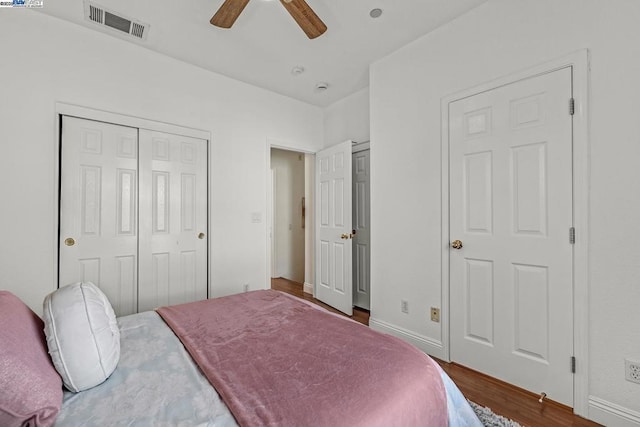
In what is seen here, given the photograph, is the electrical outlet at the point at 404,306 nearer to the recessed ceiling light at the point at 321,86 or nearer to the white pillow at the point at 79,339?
the white pillow at the point at 79,339

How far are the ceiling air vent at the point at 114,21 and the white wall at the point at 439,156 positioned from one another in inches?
83.7

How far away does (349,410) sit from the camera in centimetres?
84

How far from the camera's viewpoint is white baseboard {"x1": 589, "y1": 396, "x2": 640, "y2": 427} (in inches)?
Answer: 59.0

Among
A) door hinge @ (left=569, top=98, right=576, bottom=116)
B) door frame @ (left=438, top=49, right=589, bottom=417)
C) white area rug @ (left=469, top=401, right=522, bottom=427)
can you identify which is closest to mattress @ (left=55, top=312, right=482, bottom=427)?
white area rug @ (left=469, top=401, right=522, bottom=427)

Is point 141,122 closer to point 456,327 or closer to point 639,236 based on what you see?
point 456,327

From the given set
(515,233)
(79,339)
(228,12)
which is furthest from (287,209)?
(79,339)

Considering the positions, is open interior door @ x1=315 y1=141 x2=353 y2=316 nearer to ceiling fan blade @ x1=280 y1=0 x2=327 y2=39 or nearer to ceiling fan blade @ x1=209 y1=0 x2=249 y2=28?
ceiling fan blade @ x1=280 y1=0 x2=327 y2=39

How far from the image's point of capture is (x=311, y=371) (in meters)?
1.04

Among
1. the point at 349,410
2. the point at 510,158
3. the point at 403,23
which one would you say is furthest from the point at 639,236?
the point at 403,23

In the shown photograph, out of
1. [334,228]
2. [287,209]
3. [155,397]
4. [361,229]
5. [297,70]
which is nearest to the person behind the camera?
[155,397]

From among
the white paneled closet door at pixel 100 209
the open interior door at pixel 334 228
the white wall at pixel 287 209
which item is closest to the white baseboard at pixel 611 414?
the open interior door at pixel 334 228

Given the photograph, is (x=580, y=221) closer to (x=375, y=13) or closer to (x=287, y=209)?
(x=375, y=13)

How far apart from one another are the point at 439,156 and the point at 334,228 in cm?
160

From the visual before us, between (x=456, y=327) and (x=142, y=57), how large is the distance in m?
3.64
